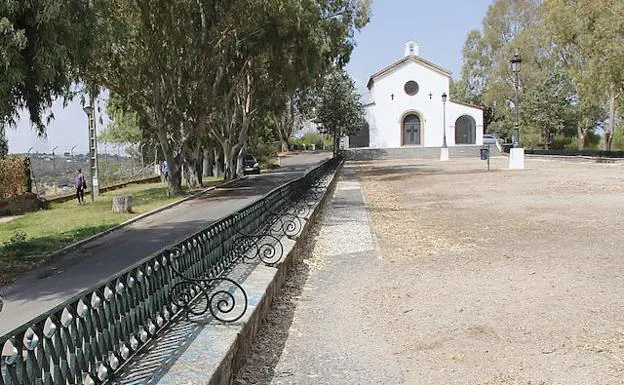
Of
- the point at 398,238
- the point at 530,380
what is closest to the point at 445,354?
the point at 530,380

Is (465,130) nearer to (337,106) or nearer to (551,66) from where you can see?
(551,66)

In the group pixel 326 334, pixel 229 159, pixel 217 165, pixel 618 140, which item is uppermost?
pixel 618 140

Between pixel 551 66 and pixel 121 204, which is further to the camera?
pixel 551 66

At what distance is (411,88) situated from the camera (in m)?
76.6

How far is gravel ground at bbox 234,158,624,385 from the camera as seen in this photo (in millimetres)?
5336

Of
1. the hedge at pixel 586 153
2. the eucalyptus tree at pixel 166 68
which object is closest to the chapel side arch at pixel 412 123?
the hedge at pixel 586 153

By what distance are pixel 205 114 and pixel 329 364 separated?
25150 millimetres

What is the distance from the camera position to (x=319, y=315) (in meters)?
7.33

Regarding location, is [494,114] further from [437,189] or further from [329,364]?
[329,364]

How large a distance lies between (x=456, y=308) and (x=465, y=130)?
7298 centimetres

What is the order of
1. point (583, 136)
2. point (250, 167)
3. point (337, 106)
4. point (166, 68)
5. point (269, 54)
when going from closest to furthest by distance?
point (166, 68)
point (269, 54)
point (250, 167)
point (337, 106)
point (583, 136)

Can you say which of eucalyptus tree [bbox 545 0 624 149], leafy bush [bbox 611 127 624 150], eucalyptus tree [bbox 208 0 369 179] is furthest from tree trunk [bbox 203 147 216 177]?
leafy bush [bbox 611 127 624 150]

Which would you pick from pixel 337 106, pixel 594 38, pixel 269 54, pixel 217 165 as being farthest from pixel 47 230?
pixel 337 106

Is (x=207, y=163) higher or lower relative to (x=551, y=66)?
lower
